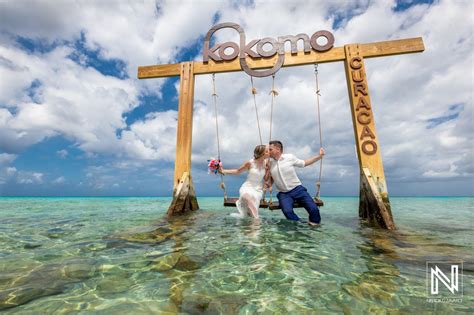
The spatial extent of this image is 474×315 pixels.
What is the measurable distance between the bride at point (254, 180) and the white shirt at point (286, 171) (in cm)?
33

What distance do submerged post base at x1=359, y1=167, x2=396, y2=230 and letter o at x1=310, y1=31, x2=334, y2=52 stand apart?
394 cm

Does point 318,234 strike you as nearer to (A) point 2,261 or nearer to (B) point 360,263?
(B) point 360,263

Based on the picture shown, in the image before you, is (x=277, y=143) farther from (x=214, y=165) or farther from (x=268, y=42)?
(x=268, y=42)

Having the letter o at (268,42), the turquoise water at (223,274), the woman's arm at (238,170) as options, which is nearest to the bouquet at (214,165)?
the woman's arm at (238,170)

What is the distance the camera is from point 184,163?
7984 millimetres

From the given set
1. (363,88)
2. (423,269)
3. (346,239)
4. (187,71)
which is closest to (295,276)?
(423,269)

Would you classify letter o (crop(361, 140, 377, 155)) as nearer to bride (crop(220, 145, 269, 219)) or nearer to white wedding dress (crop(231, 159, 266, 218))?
bride (crop(220, 145, 269, 219))

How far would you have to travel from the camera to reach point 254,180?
6.35 m

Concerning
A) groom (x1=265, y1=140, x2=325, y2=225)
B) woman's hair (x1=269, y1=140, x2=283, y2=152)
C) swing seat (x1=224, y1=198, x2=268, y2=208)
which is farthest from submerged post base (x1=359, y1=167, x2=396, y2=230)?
swing seat (x1=224, y1=198, x2=268, y2=208)

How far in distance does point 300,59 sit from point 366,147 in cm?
344

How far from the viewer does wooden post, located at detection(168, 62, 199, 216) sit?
7699 mm

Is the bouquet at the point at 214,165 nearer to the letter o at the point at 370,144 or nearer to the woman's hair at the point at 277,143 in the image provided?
the woman's hair at the point at 277,143

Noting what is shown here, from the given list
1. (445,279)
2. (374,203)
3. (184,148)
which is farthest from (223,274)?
(184,148)

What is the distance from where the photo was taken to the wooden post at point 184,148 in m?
7.70
